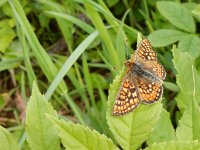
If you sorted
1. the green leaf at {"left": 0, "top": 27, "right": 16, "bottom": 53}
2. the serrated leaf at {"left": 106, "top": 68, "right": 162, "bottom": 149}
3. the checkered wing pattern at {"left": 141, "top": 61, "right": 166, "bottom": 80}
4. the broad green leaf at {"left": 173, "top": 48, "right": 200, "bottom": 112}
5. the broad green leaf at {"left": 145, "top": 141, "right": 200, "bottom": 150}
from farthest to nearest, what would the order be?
1. the green leaf at {"left": 0, "top": 27, "right": 16, "bottom": 53}
2. the checkered wing pattern at {"left": 141, "top": 61, "right": 166, "bottom": 80}
3. the broad green leaf at {"left": 173, "top": 48, "right": 200, "bottom": 112}
4. the serrated leaf at {"left": 106, "top": 68, "right": 162, "bottom": 149}
5. the broad green leaf at {"left": 145, "top": 141, "right": 200, "bottom": 150}

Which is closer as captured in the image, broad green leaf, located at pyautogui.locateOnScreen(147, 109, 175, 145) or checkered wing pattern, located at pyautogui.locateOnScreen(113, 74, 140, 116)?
checkered wing pattern, located at pyautogui.locateOnScreen(113, 74, 140, 116)

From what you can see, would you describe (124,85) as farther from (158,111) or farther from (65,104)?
(65,104)

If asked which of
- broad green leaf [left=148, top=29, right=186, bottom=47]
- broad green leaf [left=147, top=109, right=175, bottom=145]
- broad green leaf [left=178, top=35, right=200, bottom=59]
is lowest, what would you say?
broad green leaf [left=178, top=35, right=200, bottom=59]

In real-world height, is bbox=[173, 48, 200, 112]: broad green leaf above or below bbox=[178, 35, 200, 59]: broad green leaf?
above

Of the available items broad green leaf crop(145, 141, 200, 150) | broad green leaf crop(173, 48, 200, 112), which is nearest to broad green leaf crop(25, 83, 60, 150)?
broad green leaf crop(145, 141, 200, 150)

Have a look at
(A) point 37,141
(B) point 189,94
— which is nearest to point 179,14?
(B) point 189,94

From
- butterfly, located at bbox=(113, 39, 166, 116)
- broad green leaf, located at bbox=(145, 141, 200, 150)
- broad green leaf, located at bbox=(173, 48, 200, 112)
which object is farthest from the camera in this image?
broad green leaf, located at bbox=(173, 48, 200, 112)

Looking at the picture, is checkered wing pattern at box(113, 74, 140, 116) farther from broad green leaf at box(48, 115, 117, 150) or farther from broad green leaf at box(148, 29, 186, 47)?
broad green leaf at box(148, 29, 186, 47)

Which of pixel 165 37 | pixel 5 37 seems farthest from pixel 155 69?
pixel 5 37
